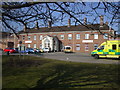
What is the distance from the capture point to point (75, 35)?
240cm

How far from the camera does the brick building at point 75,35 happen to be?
5.64 ft

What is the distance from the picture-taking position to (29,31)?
8.34 feet

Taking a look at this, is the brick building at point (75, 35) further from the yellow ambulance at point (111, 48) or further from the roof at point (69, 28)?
the yellow ambulance at point (111, 48)

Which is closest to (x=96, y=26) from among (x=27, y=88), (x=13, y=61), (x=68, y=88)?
(x=68, y=88)

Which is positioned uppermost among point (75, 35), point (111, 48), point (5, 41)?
point (75, 35)

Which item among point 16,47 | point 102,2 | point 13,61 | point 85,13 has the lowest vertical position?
point 13,61

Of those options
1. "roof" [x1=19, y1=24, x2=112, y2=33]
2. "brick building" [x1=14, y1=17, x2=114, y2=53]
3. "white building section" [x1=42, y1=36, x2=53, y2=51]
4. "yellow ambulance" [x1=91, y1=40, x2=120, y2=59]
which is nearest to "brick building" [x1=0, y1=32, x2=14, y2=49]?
"brick building" [x1=14, y1=17, x2=114, y2=53]

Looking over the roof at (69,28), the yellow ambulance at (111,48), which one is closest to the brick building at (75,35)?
the roof at (69,28)

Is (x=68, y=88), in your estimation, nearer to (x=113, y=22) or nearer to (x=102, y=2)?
(x=113, y=22)

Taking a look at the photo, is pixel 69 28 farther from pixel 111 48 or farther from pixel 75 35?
pixel 111 48

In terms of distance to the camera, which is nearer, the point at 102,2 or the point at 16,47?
the point at 102,2

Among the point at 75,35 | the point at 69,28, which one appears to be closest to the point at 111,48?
the point at 75,35

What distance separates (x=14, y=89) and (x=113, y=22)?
230 cm

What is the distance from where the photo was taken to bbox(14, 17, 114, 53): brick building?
172 centimetres
